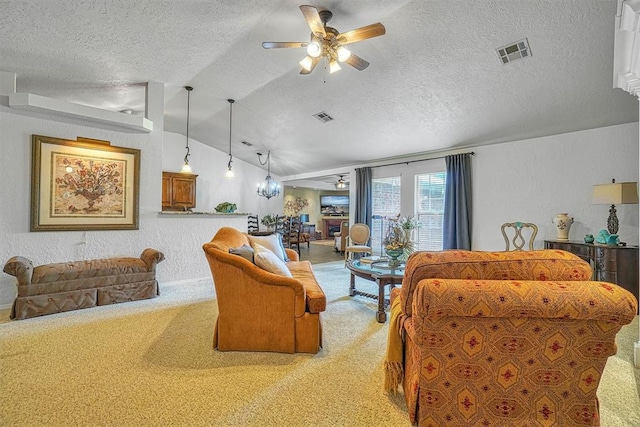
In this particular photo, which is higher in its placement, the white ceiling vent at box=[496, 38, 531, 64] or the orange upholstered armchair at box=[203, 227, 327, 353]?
the white ceiling vent at box=[496, 38, 531, 64]

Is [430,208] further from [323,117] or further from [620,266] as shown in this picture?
[620,266]

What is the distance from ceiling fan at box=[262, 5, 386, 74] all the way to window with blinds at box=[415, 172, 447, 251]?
11.3 feet

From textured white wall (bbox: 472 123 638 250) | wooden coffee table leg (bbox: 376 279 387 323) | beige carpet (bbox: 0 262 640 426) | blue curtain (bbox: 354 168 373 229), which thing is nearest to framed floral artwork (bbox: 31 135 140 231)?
beige carpet (bbox: 0 262 640 426)

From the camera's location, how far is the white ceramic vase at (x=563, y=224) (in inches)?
160

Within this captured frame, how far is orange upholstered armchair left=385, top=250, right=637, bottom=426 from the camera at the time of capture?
4.38ft

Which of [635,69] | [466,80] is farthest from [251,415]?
[466,80]

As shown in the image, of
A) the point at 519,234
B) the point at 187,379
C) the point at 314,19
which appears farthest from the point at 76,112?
the point at 519,234

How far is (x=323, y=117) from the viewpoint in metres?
5.21

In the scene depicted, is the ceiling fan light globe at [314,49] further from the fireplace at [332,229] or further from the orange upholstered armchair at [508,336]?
the fireplace at [332,229]

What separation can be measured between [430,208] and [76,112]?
18.6 feet

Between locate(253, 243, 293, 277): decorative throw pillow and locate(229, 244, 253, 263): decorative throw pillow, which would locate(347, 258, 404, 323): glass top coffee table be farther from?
locate(229, 244, 253, 263): decorative throw pillow

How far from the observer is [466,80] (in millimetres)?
3637

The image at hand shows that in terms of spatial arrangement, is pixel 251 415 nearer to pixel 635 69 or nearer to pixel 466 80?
pixel 635 69

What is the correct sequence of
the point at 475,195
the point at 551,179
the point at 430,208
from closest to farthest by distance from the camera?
the point at 551,179, the point at 475,195, the point at 430,208
